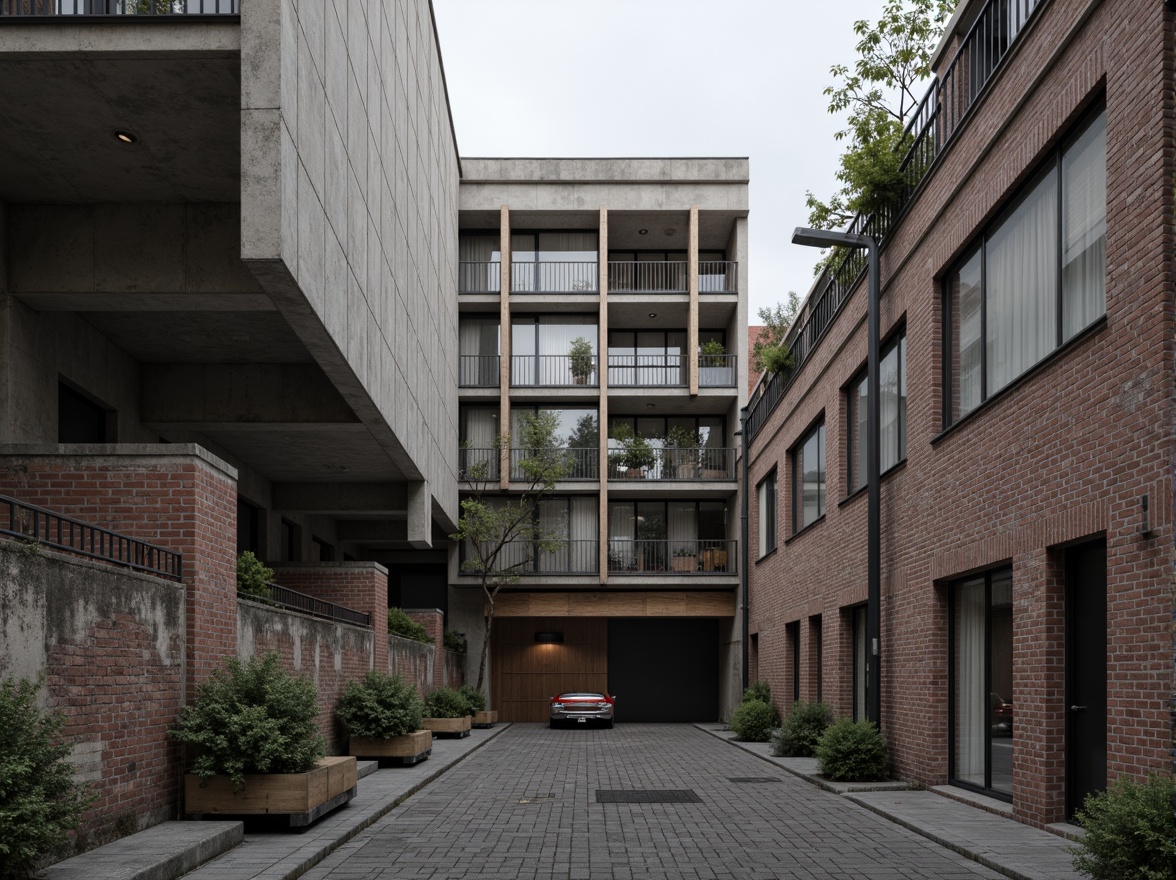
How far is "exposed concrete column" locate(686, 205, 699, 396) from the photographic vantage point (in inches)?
1436

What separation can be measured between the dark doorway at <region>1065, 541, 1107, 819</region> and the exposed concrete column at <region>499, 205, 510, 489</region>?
2656 cm

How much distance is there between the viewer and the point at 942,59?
17.4 metres

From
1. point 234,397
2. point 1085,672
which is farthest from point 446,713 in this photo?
point 1085,672

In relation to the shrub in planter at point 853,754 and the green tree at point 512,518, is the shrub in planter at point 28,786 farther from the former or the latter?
the green tree at point 512,518

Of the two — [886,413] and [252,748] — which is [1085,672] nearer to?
[252,748]

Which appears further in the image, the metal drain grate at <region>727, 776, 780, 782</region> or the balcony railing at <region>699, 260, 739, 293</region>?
the balcony railing at <region>699, 260, 739, 293</region>

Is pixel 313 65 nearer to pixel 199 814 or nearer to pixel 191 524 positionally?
pixel 191 524

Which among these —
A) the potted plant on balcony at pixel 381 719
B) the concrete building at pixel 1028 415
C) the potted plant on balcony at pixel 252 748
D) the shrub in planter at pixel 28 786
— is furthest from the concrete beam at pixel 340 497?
the shrub in planter at pixel 28 786

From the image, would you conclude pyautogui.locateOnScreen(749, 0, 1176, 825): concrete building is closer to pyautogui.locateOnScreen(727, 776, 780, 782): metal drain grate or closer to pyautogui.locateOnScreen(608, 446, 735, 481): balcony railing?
pyautogui.locateOnScreen(727, 776, 780, 782): metal drain grate

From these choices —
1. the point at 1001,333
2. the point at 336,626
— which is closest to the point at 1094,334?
the point at 1001,333

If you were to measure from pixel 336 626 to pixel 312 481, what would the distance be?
8790 millimetres

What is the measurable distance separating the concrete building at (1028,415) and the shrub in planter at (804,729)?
1.45 meters

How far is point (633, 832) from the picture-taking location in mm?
11523

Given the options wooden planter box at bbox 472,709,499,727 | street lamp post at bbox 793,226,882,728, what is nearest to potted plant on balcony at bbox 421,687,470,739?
wooden planter box at bbox 472,709,499,727
